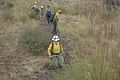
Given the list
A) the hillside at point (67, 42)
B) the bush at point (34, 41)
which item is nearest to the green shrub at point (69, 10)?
the hillside at point (67, 42)

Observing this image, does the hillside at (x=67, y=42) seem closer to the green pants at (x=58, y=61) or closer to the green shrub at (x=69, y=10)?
the green shrub at (x=69, y=10)

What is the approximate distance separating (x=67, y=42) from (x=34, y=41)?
166 centimetres

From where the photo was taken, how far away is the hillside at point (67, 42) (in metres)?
5.33

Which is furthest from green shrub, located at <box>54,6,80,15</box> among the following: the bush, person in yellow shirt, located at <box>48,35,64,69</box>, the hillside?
person in yellow shirt, located at <box>48,35,64,69</box>

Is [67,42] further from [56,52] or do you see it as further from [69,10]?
[69,10]

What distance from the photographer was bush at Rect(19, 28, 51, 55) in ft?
37.5

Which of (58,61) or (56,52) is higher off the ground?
(56,52)

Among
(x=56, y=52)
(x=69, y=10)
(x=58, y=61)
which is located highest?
(x=56, y=52)

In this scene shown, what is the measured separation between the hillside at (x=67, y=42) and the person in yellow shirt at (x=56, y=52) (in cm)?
18

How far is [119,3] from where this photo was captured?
53.2 feet

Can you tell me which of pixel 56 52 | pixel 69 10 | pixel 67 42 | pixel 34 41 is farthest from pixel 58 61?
pixel 69 10

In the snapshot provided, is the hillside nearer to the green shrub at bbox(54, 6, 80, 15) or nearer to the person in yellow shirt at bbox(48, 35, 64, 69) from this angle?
the green shrub at bbox(54, 6, 80, 15)

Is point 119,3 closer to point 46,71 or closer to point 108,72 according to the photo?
point 46,71

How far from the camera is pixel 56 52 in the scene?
384 inches
